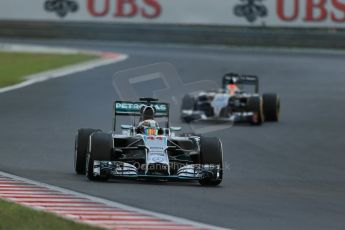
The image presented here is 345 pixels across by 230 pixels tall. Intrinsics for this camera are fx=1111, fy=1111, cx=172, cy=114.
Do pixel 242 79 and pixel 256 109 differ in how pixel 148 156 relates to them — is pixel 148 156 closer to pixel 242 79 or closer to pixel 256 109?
pixel 256 109

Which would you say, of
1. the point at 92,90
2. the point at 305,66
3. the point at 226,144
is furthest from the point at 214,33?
the point at 226,144

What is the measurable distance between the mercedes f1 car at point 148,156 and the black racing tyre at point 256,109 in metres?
9.13

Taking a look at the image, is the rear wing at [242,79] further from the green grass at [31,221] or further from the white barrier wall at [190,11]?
the white barrier wall at [190,11]

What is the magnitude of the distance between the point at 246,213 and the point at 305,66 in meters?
28.9

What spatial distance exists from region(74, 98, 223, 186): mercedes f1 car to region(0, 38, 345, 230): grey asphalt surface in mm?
162

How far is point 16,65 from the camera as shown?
36.8 metres

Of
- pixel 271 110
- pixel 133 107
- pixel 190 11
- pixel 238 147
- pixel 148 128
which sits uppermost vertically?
pixel 190 11

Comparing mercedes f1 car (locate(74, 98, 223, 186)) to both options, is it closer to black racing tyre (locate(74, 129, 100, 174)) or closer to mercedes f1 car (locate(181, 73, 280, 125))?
black racing tyre (locate(74, 129, 100, 174))

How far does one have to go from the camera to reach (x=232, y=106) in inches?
952

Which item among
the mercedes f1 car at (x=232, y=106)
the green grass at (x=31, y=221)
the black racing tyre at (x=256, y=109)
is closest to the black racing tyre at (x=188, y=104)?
the mercedes f1 car at (x=232, y=106)

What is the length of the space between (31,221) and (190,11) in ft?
129

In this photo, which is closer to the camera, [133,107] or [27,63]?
[133,107]

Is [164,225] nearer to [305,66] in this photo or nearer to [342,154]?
[342,154]

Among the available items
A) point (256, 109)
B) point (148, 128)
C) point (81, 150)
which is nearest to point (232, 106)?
point (256, 109)
